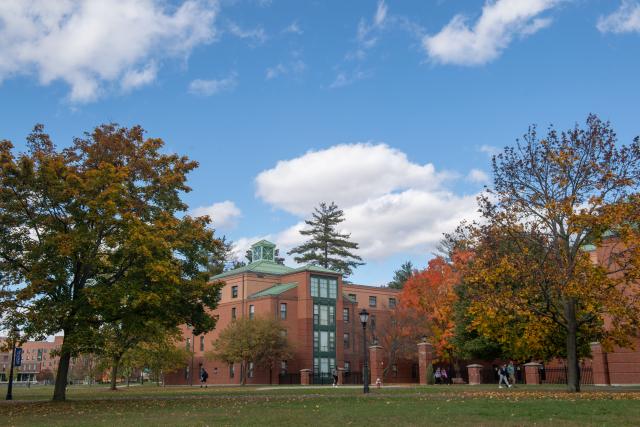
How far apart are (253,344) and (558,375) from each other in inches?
977

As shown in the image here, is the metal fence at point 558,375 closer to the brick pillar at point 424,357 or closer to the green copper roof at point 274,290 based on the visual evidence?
the brick pillar at point 424,357

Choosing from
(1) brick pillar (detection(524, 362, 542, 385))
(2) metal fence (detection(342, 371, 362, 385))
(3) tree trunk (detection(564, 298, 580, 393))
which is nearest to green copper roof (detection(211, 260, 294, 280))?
(2) metal fence (detection(342, 371, 362, 385))

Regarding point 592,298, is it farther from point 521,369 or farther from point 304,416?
point 521,369

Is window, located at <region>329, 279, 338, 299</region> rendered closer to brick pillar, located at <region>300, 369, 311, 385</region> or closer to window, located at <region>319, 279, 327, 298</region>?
window, located at <region>319, 279, 327, 298</region>

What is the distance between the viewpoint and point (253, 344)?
5397 cm

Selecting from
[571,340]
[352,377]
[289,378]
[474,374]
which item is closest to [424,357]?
[474,374]

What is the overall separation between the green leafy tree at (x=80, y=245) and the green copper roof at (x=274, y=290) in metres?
36.0

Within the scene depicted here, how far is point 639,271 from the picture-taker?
2308 centimetres

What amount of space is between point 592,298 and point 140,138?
66.0 feet

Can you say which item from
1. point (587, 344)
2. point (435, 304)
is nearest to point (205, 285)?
point (587, 344)

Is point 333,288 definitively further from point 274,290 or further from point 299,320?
point 274,290

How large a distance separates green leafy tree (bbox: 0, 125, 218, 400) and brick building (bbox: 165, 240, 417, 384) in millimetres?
34375

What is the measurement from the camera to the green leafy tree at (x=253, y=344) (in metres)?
54.2

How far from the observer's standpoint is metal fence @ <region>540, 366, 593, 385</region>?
4056 cm
